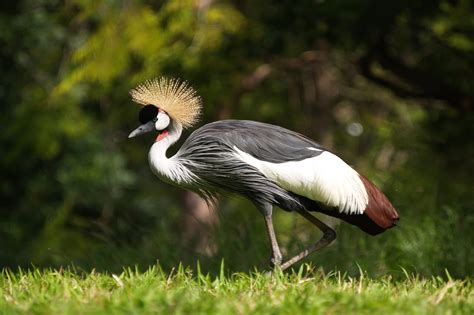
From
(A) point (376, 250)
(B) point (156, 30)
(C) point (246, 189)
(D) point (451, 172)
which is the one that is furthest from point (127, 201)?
(C) point (246, 189)

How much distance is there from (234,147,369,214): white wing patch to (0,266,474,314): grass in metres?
0.49

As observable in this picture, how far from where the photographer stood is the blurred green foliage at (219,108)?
8.62 m

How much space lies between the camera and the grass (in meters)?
4.71

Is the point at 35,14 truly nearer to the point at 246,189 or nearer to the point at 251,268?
the point at 251,268

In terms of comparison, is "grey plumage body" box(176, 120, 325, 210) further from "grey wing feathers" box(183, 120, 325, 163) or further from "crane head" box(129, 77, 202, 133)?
"crane head" box(129, 77, 202, 133)

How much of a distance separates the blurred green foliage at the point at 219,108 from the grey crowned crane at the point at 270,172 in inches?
60.6

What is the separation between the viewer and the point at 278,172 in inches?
242

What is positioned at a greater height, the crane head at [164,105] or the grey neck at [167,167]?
the crane head at [164,105]

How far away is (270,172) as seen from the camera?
20.2ft

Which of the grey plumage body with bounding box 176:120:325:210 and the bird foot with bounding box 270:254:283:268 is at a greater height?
the grey plumage body with bounding box 176:120:325:210

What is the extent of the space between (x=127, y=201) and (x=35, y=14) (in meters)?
3.05

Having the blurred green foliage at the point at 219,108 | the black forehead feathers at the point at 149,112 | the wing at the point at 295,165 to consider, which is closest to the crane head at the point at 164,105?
the black forehead feathers at the point at 149,112

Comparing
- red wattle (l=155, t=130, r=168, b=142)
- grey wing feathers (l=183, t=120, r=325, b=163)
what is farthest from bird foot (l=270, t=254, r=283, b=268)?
red wattle (l=155, t=130, r=168, b=142)

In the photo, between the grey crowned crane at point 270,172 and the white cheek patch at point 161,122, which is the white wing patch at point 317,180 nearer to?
the grey crowned crane at point 270,172
